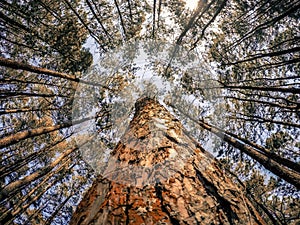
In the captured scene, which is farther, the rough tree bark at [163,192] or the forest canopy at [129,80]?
the forest canopy at [129,80]

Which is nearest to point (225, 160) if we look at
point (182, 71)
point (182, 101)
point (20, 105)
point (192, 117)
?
point (192, 117)

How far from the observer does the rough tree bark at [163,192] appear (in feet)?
5.21

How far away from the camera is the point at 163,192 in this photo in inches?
72.7

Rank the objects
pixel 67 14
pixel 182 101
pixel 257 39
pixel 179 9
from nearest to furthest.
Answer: pixel 257 39 < pixel 67 14 < pixel 179 9 < pixel 182 101

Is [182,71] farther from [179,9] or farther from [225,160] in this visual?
[225,160]

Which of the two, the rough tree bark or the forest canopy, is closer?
the rough tree bark

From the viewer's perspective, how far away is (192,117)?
8.10m

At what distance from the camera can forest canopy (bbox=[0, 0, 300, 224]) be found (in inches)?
263

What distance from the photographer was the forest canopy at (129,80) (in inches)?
263

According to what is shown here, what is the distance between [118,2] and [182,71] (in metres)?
3.54

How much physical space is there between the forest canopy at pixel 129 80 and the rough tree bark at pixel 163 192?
13.2ft

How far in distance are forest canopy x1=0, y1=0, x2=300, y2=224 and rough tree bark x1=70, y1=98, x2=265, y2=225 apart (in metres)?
4.03

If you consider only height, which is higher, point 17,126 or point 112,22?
point 112,22

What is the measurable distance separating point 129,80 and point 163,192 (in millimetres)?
7522
